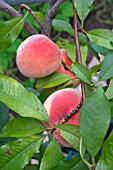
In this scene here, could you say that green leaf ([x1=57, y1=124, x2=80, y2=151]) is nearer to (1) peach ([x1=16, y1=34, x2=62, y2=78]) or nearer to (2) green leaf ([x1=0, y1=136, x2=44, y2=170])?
(2) green leaf ([x1=0, y1=136, x2=44, y2=170])

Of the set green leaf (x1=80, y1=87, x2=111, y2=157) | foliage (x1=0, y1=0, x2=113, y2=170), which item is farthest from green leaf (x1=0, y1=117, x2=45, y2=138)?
green leaf (x1=80, y1=87, x2=111, y2=157)

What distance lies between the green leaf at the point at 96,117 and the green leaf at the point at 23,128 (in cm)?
11

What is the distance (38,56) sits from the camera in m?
0.67

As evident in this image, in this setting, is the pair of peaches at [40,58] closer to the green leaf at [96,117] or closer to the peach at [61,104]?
the peach at [61,104]

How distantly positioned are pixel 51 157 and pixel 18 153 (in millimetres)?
45

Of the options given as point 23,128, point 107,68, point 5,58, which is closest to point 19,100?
point 23,128

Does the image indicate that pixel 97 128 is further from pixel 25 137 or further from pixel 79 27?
pixel 79 27

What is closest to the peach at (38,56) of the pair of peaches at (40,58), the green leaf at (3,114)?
the pair of peaches at (40,58)

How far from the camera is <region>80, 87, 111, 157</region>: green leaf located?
1.47 feet

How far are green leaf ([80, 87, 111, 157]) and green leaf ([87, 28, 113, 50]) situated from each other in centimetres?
19

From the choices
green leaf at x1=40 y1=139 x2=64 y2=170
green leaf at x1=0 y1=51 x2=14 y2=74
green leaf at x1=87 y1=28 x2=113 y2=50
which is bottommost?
green leaf at x1=0 y1=51 x2=14 y2=74

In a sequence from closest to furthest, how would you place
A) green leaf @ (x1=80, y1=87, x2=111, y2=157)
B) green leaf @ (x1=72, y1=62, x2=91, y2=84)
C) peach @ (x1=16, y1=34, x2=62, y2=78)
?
1. green leaf @ (x1=80, y1=87, x2=111, y2=157)
2. green leaf @ (x1=72, y1=62, x2=91, y2=84)
3. peach @ (x1=16, y1=34, x2=62, y2=78)

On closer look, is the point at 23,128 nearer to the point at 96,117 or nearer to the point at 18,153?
the point at 18,153

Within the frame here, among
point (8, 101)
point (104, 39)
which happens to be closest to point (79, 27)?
point (104, 39)
